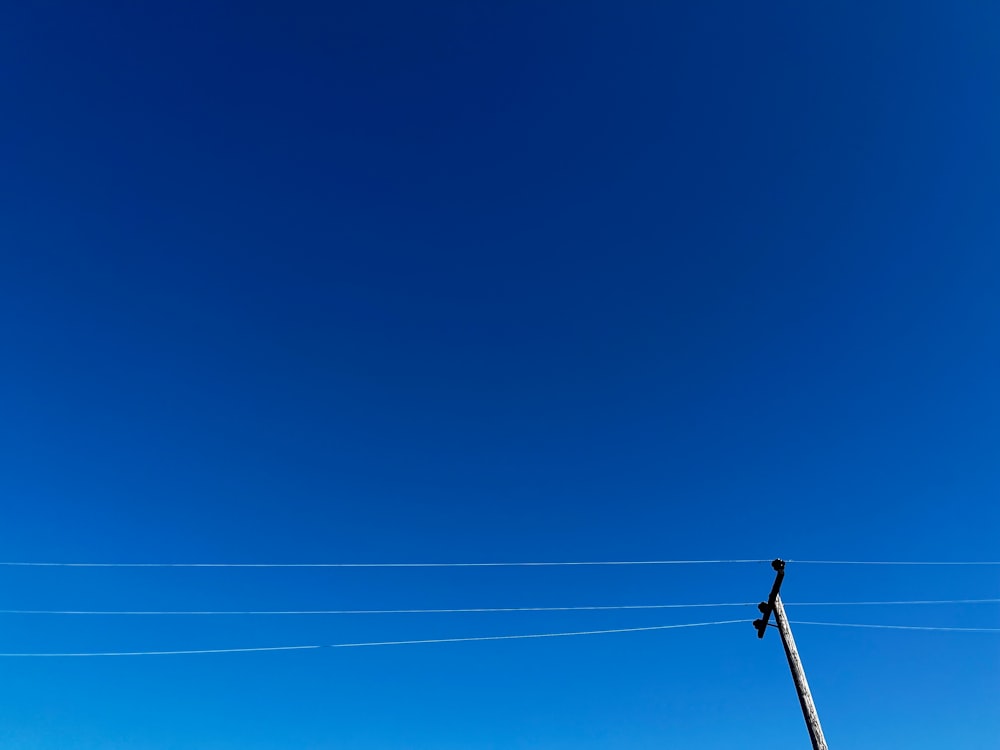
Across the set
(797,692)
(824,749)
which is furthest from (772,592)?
(824,749)

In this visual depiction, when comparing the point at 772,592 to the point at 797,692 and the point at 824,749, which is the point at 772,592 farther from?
the point at 824,749

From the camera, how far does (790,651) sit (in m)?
14.7

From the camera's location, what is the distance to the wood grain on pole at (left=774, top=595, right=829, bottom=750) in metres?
13.4

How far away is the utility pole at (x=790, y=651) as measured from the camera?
13445 mm

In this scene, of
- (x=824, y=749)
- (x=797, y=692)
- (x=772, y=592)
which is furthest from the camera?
(x=772, y=592)

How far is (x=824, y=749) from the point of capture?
43.0 feet

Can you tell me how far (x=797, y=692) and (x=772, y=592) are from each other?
90.6 inches

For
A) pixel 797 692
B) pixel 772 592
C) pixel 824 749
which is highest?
pixel 772 592

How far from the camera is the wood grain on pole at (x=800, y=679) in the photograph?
13.4m

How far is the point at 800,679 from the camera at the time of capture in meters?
14.2

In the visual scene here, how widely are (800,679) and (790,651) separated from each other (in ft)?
2.12

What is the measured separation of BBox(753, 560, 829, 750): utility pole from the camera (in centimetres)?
1345

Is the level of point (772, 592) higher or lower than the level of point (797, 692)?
higher

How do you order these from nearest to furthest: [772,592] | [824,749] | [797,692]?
[824,749] < [797,692] < [772,592]
